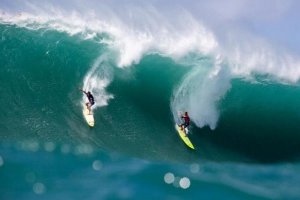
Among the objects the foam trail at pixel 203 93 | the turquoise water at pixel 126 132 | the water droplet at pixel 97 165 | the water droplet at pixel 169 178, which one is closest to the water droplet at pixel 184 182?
the turquoise water at pixel 126 132

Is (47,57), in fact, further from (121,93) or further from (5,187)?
(5,187)

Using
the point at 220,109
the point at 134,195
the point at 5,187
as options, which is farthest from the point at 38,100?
the point at 220,109

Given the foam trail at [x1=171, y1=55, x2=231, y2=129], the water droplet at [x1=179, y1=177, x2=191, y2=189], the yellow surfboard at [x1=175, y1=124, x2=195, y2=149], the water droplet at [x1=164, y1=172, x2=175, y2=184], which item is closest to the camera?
the water droplet at [x1=179, y1=177, x2=191, y2=189]

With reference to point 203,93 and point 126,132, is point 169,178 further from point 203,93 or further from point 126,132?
point 203,93

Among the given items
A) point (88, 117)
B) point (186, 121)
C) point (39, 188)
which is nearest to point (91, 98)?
point (88, 117)

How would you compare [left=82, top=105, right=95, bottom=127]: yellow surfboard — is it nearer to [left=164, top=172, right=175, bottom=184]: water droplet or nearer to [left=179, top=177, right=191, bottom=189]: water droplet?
[left=164, top=172, right=175, bottom=184]: water droplet

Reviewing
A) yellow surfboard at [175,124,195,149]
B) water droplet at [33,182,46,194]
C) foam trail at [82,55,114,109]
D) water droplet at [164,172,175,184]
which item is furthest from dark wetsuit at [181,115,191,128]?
water droplet at [33,182,46,194]

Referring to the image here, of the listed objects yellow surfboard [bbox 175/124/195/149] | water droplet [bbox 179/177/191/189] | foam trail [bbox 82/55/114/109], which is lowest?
water droplet [bbox 179/177/191/189]
